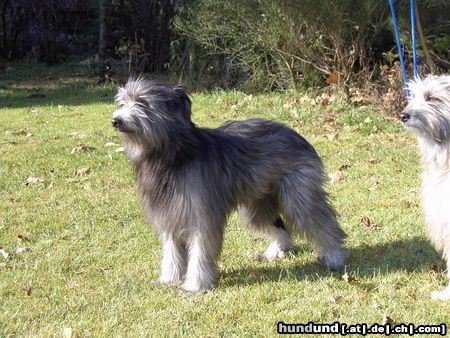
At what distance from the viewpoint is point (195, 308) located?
438cm

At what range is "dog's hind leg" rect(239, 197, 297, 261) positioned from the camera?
5.41m

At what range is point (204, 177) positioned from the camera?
15.3ft

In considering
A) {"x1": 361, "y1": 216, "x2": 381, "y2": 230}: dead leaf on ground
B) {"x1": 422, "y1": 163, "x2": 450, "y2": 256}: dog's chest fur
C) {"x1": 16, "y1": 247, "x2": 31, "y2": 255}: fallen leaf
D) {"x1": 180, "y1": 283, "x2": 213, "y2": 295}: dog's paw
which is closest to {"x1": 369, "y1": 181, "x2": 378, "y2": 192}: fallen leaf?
{"x1": 361, "y1": 216, "x2": 381, "y2": 230}: dead leaf on ground

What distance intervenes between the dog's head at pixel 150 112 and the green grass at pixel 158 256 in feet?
3.67

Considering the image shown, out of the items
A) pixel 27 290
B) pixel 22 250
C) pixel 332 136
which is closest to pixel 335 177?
pixel 332 136

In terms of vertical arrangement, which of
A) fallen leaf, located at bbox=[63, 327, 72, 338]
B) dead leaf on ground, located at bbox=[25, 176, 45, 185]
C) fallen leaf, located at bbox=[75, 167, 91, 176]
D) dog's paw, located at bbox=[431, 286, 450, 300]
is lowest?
dead leaf on ground, located at bbox=[25, 176, 45, 185]

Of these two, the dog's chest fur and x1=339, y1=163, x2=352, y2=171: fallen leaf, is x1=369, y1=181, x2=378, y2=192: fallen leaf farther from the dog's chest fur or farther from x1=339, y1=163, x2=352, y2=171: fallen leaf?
the dog's chest fur

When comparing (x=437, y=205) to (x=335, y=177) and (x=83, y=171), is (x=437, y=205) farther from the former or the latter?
(x=83, y=171)

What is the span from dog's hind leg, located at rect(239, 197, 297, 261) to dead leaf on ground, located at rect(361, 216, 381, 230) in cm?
86

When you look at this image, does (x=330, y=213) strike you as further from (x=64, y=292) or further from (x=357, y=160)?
(x=357, y=160)

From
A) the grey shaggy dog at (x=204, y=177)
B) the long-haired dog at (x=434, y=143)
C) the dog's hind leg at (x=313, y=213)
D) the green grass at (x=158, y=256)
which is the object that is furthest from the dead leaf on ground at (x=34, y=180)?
the long-haired dog at (x=434, y=143)

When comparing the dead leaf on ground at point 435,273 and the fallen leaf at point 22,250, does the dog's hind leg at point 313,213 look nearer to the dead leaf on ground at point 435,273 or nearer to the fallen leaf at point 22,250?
the dead leaf on ground at point 435,273

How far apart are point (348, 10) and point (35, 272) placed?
7.53 meters

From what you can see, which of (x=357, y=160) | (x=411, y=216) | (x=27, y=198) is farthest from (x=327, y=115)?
(x=27, y=198)
